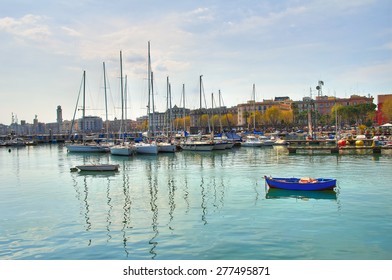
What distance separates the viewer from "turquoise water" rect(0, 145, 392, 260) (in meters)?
19.5

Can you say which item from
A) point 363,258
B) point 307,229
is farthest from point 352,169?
point 363,258

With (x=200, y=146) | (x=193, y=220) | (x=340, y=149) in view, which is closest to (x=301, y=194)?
(x=193, y=220)

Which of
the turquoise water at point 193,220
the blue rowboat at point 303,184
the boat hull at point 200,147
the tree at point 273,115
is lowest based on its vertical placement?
the turquoise water at point 193,220

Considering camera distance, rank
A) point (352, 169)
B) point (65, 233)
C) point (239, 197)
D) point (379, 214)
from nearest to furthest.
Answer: point (65, 233)
point (379, 214)
point (239, 197)
point (352, 169)

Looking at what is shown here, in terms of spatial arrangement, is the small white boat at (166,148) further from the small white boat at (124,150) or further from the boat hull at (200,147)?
the boat hull at (200,147)

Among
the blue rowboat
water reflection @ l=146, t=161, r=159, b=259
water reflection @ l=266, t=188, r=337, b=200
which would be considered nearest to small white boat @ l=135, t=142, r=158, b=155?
water reflection @ l=146, t=161, r=159, b=259

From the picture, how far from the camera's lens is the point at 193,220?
82.9 feet

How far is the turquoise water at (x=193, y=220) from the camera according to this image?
19.5 m

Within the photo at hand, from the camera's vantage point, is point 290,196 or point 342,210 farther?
point 290,196

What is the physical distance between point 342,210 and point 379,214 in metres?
2.47

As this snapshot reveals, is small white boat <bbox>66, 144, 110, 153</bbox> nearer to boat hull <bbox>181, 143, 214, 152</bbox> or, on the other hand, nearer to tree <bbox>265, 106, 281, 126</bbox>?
boat hull <bbox>181, 143, 214, 152</bbox>

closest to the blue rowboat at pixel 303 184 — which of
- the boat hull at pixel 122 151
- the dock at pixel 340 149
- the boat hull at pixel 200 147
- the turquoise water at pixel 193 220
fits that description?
the turquoise water at pixel 193 220

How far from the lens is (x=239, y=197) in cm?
3256
